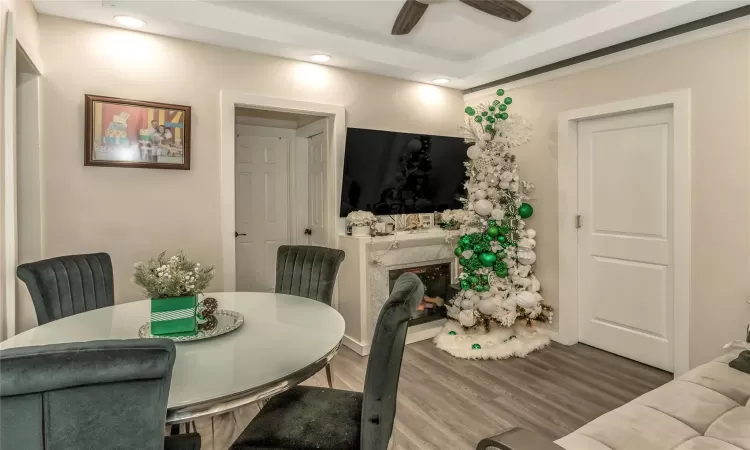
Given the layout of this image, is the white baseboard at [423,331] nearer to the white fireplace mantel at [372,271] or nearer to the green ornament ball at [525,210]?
the white fireplace mantel at [372,271]

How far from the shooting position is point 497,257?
364 cm

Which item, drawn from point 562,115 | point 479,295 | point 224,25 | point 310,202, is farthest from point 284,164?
point 562,115

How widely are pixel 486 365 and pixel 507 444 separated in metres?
2.19

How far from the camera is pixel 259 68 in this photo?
3.38m

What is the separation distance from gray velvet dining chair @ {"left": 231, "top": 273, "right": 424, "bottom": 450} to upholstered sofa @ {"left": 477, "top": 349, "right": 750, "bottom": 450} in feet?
1.13

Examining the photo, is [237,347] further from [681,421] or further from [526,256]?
[526,256]

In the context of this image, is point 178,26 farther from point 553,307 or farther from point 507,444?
point 553,307

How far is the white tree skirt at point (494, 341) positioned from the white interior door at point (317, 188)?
1.52 m

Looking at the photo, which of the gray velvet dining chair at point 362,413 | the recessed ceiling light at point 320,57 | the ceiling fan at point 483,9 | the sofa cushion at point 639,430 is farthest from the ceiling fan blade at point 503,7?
the sofa cushion at point 639,430

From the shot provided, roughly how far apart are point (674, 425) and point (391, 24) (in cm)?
309

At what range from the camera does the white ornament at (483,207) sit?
11.8 feet

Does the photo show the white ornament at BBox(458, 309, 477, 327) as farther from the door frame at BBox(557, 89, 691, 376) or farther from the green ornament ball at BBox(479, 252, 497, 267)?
the door frame at BBox(557, 89, 691, 376)

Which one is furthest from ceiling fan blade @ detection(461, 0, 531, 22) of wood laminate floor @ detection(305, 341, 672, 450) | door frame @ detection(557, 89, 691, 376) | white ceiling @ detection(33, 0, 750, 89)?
wood laminate floor @ detection(305, 341, 672, 450)

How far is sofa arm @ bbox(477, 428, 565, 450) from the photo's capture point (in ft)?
3.83
